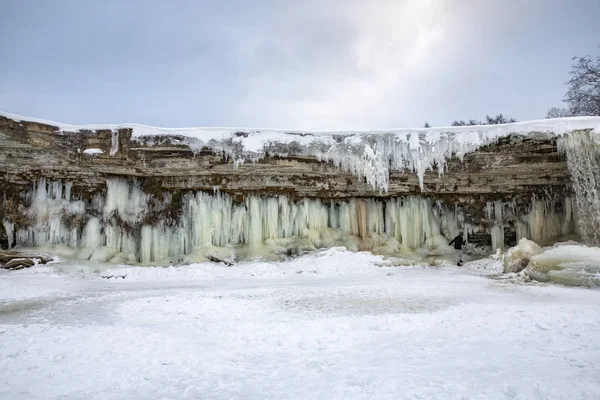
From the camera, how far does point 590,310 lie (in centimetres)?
500

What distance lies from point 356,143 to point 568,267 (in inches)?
259

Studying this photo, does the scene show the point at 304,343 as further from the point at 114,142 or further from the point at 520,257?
the point at 114,142

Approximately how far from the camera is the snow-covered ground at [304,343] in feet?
9.55

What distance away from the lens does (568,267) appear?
8.06 m

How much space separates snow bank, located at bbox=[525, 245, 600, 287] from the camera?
7621mm

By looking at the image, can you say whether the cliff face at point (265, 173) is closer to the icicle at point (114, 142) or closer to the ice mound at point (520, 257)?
the icicle at point (114, 142)

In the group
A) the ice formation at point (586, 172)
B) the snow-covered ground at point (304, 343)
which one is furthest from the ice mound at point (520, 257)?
the ice formation at point (586, 172)

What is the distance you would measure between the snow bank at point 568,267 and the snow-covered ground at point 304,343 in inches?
25.1

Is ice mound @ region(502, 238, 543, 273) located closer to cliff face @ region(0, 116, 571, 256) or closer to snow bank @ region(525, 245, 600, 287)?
snow bank @ region(525, 245, 600, 287)

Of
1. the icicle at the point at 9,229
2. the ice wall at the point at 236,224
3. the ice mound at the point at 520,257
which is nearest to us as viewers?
the ice mound at the point at 520,257

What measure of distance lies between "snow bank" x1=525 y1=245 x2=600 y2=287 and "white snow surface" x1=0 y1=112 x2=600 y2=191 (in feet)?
13.5

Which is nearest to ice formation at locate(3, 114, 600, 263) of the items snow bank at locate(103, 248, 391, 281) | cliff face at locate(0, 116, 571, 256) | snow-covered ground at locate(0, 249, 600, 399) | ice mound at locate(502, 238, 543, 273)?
cliff face at locate(0, 116, 571, 256)

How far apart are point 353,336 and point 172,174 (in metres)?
10.1

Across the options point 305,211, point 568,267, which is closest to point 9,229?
point 305,211
